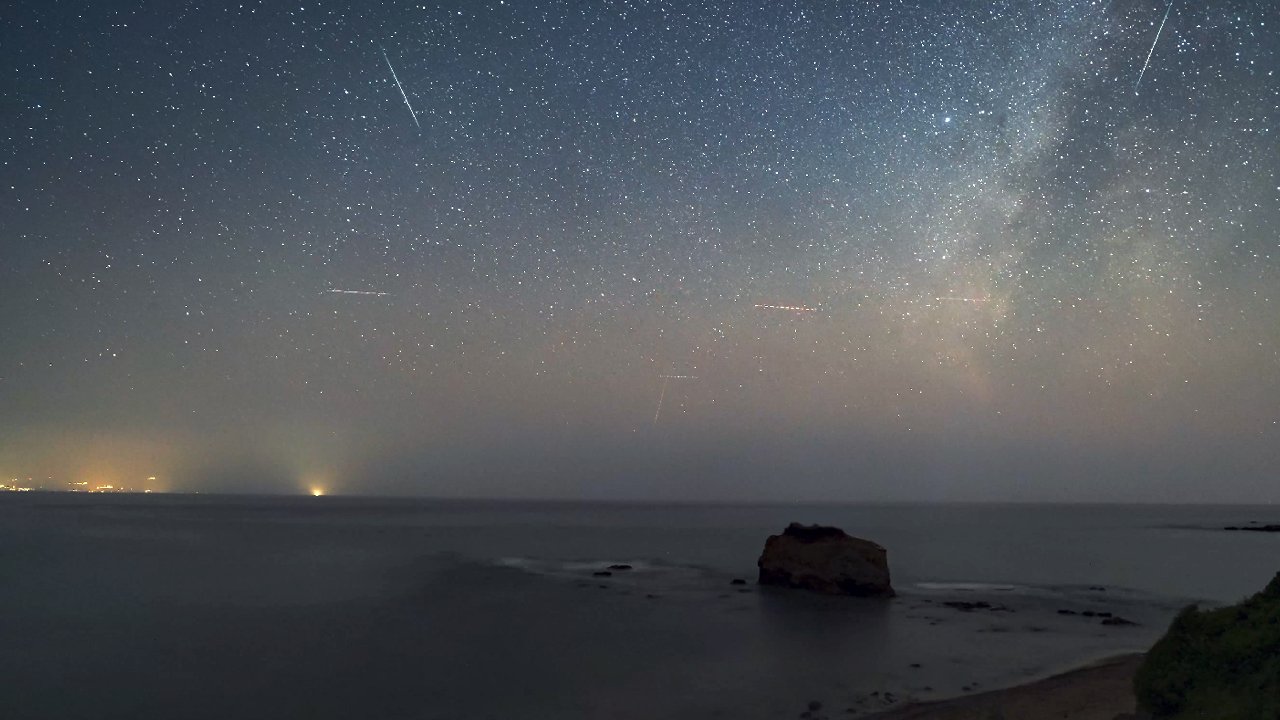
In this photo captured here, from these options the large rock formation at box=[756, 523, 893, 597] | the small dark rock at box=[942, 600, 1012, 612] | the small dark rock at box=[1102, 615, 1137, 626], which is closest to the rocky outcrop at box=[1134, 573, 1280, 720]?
the small dark rock at box=[1102, 615, 1137, 626]

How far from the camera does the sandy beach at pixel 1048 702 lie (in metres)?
15.3

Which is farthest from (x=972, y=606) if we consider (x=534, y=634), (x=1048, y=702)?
(x=1048, y=702)

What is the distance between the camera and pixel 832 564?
40.2m

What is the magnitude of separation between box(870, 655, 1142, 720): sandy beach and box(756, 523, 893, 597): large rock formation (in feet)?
64.1

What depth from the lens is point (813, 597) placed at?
128 ft

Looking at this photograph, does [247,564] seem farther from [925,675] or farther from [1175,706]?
[1175,706]

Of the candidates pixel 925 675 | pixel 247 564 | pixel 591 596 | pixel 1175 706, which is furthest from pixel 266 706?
pixel 247 564

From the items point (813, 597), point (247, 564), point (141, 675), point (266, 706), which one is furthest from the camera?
point (247, 564)

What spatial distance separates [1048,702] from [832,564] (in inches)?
941

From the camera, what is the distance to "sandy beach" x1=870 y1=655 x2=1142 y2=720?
1527 centimetres

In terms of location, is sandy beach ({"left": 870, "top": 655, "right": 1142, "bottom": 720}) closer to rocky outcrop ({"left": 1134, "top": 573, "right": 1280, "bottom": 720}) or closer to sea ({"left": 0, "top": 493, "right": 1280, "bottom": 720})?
sea ({"left": 0, "top": 493, "right": 1280, "bottom": 720})

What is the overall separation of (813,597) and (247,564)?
4413cm

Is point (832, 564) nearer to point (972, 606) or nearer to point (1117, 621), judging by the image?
point (972, 606)

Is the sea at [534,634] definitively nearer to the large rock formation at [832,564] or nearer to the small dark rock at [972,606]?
the small dark rock at [972,606]
